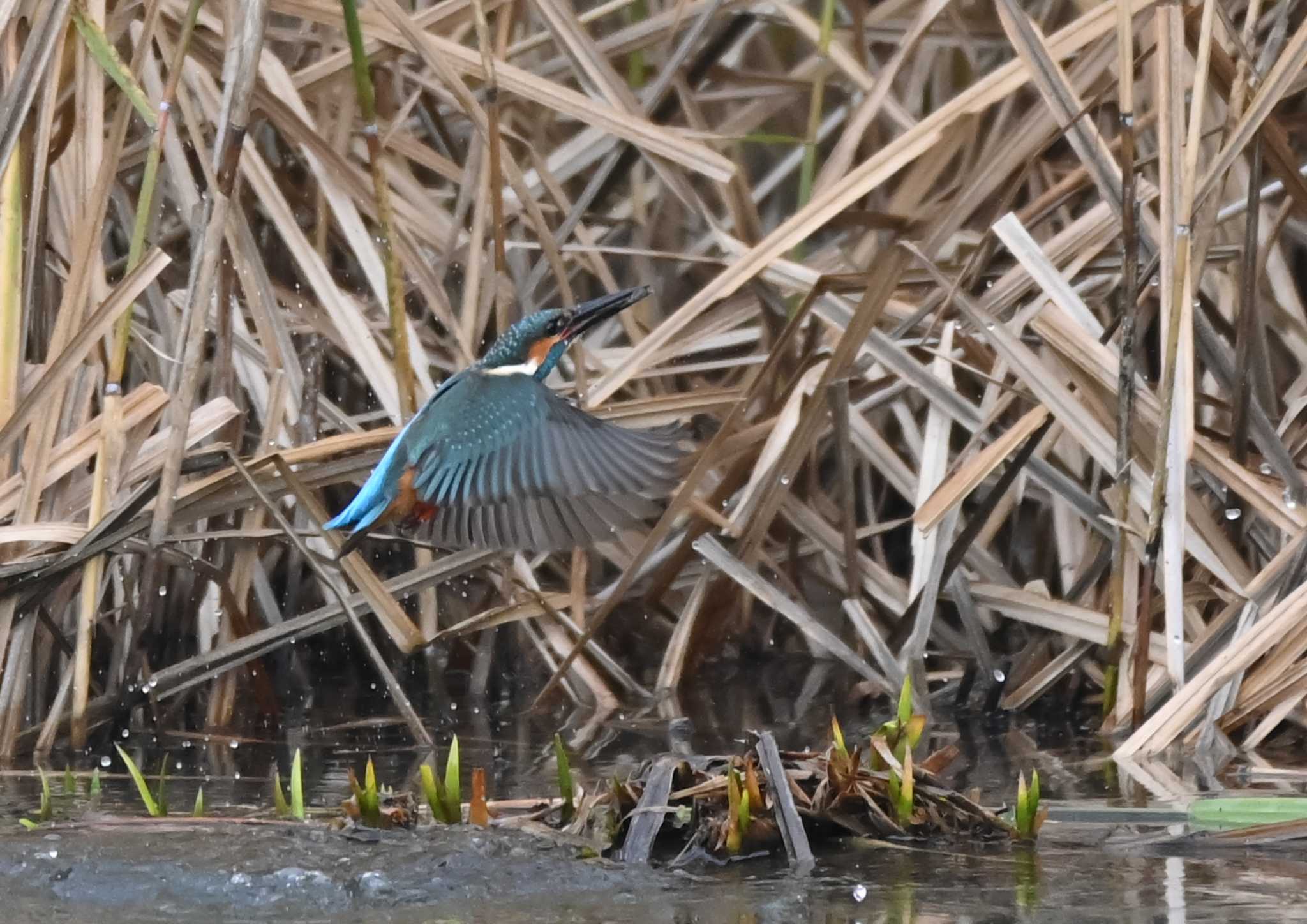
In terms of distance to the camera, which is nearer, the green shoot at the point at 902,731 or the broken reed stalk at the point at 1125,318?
the green shoot at the point at 902,731

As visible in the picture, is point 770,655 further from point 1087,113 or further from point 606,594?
point 1087,113

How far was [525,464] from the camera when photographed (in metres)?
3.10

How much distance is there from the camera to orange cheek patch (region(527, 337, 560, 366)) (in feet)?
11.0

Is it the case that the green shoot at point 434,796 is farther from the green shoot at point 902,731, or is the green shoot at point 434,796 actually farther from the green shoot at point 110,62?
the green shoot at point 110,62

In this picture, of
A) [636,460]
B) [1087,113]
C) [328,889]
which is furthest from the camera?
[1087,113]

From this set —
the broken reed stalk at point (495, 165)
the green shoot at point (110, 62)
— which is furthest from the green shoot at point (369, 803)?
the broken reed stalk at point (495, 165)

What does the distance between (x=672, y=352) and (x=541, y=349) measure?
51 centimetres

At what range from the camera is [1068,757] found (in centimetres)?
310

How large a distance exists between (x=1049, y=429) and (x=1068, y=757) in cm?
83

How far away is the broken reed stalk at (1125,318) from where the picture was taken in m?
3.14

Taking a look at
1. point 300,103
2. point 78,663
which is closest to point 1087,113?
point 300,103

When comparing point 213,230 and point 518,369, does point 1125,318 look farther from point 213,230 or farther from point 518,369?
point 213,230

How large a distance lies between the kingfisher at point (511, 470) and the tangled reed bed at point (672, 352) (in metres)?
0.23

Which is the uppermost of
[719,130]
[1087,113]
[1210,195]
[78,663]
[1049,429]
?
[719,130]
